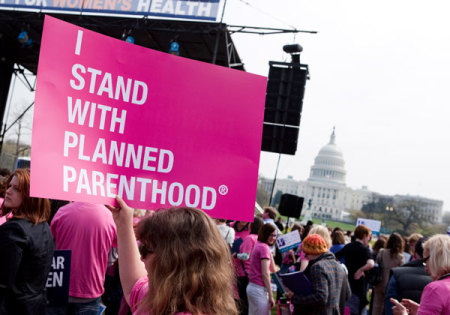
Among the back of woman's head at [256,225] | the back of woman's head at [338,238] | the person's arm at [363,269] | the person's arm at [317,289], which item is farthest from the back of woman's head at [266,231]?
the back of woman's head at [338,238]

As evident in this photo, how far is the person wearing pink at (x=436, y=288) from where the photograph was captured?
256 cm

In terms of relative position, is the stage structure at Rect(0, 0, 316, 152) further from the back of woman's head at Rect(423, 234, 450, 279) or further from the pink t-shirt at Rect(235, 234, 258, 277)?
the back of woman's head at Rect(423, 234, 450, 279)

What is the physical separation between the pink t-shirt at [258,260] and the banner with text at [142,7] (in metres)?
6.18

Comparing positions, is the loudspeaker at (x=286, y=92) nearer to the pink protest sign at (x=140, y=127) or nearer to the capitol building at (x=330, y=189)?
the pink protest sign at (x=140, y=127)

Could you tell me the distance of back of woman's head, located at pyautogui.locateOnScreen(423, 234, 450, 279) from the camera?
2.80 m

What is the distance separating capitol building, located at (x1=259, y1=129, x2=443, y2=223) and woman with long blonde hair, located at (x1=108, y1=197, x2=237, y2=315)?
118115 mm

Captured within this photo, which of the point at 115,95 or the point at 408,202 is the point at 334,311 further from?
the point at 408,202

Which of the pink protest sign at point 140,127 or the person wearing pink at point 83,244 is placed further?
the person wearing pink at point 83,244

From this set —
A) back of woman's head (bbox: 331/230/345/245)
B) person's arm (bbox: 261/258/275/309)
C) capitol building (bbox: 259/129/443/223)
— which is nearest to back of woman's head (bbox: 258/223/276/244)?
person's arm (bbox: 261/258/275/309)

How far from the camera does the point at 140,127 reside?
2.11 m

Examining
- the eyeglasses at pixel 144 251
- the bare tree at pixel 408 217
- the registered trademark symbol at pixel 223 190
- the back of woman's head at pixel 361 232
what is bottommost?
the bare tree at pixel 408 217

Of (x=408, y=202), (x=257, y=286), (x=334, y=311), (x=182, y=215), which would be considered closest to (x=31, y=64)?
(x=257, y=286)

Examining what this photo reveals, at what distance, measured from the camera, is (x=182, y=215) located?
1473mm

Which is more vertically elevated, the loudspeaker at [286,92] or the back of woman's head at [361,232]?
the loudspeaker at [286,92]
